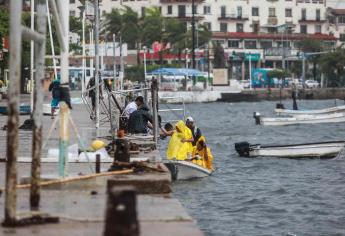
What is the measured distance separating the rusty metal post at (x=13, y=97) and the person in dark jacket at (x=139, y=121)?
14.5 m

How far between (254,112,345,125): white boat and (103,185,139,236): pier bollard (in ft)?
169

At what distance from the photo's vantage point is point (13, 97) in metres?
9.02

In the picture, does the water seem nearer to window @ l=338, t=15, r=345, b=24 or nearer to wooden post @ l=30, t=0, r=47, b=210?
wooden post @ l=30, t=0, r=47, b=210

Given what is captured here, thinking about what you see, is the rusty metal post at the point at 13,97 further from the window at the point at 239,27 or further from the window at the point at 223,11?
the window at the point at 239,27

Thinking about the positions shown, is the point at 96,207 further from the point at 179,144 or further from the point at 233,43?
the point at 233,43

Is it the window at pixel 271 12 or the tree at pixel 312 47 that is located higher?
the window at pixel 271 12

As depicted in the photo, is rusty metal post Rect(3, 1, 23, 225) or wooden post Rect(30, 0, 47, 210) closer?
rusty metal post Rect(3, 1, 23, 225)

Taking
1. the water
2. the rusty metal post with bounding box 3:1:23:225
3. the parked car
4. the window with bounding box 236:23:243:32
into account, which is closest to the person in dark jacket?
the water

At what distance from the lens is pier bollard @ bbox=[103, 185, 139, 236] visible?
6.92m

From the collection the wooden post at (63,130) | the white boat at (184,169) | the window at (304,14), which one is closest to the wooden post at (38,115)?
the wooden post at (63,130)

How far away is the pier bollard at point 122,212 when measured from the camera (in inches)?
273

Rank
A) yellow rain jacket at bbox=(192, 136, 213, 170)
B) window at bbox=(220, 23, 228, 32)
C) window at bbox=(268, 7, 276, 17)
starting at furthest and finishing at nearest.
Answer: window at bbox=(268, 7, 276, 17), window at bbox=(220, 23, 228, 32), yellow rain jacket at bbox=(192, 136, 213, 170)

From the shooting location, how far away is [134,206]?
7.02m

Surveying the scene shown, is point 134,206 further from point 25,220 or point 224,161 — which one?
point 224,161
